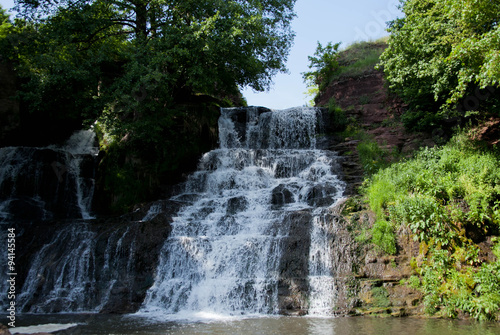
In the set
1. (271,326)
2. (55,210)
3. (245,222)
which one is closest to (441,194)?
(245,222)

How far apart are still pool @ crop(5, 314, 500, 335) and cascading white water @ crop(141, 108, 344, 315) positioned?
1.15 m

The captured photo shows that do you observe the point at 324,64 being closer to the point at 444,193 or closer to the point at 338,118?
the point at 338,118

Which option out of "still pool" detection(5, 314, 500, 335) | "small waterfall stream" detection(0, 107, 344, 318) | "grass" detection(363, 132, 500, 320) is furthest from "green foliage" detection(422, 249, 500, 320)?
"small waterfall stream" detection(0, 107, 344, 318)

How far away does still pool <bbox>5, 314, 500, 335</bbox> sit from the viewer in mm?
7602

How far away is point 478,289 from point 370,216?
11.8 feet

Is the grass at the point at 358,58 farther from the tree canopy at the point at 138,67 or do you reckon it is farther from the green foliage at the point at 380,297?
the green foliage at the point at 380,297

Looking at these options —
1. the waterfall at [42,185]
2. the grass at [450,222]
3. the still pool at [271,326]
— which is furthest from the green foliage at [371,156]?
the waterfall at [42,185]

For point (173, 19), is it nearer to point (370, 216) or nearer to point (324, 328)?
point (370, 216)

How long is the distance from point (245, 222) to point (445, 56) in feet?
30.1

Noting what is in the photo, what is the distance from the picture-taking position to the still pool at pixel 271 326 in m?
7.60

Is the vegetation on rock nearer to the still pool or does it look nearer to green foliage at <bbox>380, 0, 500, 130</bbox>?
green foliage at <bbox>380, 0, 500, 130</bbox>

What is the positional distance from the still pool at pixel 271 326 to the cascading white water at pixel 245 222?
1.15 m

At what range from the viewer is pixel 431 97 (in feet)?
55.7

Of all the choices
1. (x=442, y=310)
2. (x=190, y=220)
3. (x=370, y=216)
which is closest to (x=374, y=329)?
(x=442, y=310)
